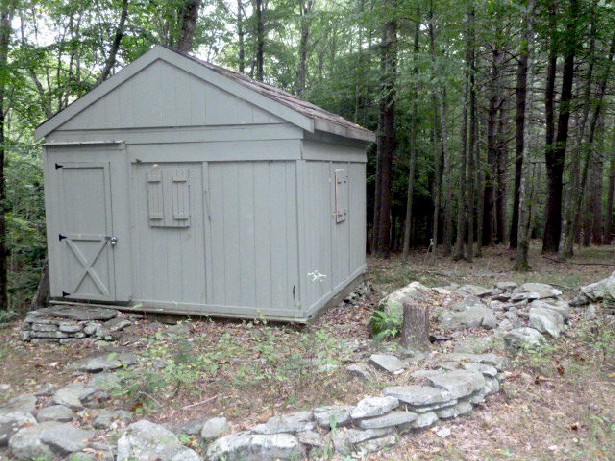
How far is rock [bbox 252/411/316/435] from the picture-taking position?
3760 mm

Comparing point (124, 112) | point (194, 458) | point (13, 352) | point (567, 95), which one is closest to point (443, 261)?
point (567, 95)

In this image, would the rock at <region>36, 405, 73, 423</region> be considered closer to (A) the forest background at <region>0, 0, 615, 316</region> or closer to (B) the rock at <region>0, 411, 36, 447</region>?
(B) the rock at <region>0, 411, 36, 447</region>

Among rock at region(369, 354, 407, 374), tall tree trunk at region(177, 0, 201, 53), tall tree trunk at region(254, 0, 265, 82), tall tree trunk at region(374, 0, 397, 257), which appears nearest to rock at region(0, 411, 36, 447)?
rock at region(369, 354, 407, 374)

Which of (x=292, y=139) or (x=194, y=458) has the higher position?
(x=292, y=139)

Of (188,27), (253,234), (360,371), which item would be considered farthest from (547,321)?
(188,27)

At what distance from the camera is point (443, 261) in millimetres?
15578

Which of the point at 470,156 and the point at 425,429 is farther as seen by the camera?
the point at 470,156

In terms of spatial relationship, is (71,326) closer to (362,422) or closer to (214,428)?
(214,428)

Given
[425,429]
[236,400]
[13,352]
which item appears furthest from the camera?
[13,352]

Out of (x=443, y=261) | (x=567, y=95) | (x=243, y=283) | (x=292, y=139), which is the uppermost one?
(x=567, y=95)

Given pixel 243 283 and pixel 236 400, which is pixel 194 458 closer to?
pixel 236 400

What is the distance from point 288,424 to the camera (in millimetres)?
3814

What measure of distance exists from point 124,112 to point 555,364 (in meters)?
6.40

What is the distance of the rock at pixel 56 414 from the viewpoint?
4320 millimetres
